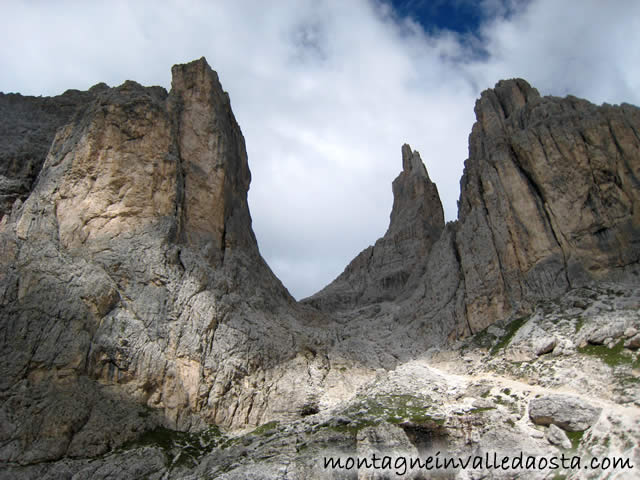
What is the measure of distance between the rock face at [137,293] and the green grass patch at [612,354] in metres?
20.0

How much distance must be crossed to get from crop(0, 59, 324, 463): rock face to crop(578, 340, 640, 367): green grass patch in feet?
65.6

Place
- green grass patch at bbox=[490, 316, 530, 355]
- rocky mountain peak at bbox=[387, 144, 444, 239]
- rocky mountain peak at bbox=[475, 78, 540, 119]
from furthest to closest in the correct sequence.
A: 1. rocky mountain peak at bbox=[387, 144, 444, 239]
2. rocky mountain peak at bbox=[475, 78, 540, 119]
3. green grass patch at bbox=[490, 316, 530, 355]

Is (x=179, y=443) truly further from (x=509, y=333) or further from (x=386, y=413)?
(x=509, y=333)

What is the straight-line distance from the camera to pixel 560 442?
25.2 meters

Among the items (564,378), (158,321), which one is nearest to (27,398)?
(158,321)

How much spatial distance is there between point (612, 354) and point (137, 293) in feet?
108

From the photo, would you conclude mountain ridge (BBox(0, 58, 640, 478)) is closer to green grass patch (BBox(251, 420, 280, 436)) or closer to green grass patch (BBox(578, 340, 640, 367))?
green grass patch (BBox(578, 340, 640, 367))

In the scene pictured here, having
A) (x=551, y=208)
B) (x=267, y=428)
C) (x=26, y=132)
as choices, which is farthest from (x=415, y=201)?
(x=26, y=132)

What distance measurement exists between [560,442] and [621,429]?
10.5 ft

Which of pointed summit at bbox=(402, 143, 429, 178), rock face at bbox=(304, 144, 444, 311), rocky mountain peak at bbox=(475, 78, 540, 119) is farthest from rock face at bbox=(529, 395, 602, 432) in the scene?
pointed summit at bbox=(402, 143, 429, 178)

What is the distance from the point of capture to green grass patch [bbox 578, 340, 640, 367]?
2812cm

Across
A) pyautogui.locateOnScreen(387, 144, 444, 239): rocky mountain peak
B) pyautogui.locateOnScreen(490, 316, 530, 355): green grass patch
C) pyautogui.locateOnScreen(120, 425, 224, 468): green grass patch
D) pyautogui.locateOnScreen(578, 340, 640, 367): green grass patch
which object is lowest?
pyautogui.locateOnScreen(120, 425, 224, 468): green grass patch

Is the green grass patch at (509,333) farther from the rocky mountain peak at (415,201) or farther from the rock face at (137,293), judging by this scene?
the rocky mountain peak at (415,201)

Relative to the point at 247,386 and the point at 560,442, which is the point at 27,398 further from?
the point at 560,442
